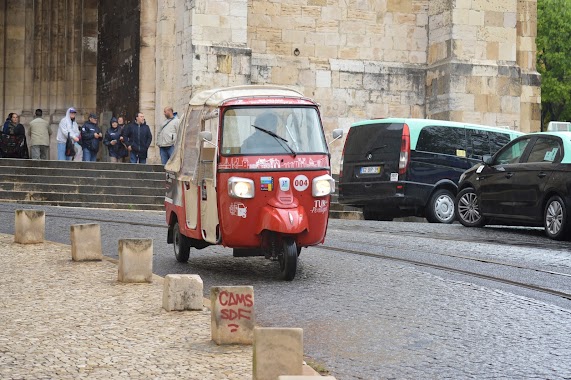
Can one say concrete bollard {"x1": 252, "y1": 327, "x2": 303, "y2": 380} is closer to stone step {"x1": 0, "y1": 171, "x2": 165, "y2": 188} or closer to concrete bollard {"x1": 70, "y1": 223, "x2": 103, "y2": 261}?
concrete bollard {"x1": 70, "y1": 223, "x2": 103, "y2": 261}

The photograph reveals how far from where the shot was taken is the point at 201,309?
9516 mm

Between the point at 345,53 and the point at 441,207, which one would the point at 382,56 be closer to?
the point at 345,53

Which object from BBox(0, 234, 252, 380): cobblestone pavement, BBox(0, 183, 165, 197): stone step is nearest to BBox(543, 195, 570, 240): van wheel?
BBox(0, 234, 252, 380): cobblestone pavement

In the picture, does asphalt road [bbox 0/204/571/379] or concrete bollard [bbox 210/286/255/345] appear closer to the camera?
asphalt road [bbox 0/204/571/379]

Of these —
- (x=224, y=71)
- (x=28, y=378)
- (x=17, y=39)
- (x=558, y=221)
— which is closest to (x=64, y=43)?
(x=17, y=39)

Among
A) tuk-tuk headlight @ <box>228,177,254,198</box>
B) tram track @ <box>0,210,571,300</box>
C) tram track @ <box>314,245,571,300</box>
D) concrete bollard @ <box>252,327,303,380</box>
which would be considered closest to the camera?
concrete bollard @ <box>252,327,303,380</box>

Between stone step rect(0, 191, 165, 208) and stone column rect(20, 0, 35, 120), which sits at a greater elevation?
stone column rect(20, 0, 35, 120)

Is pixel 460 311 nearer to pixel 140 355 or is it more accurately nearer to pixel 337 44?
pixel 140 355

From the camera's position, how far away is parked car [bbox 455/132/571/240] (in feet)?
57.4

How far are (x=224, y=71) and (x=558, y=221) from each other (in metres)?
12.9

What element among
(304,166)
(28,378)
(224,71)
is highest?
(224,71)

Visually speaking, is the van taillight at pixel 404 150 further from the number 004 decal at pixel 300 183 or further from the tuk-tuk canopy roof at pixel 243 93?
the number 004 decal at pixel 300 183

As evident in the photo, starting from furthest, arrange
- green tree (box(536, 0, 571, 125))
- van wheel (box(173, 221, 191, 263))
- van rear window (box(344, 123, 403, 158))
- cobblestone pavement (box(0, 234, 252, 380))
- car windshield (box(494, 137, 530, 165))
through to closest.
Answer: green tree (box(536, 0, 571, 125)), van rear window (box(344, 123, 403, 158)), car windshield (box(494, 137, 530, 165)), van wheel (box(173, 221, 191, 263)), cobblestone pavement (box(0, 234, 252, 380))

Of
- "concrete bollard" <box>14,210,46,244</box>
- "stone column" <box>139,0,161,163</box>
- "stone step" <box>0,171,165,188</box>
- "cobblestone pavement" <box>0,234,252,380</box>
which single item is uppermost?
"stone column" <box>139,0,161,163</box>
